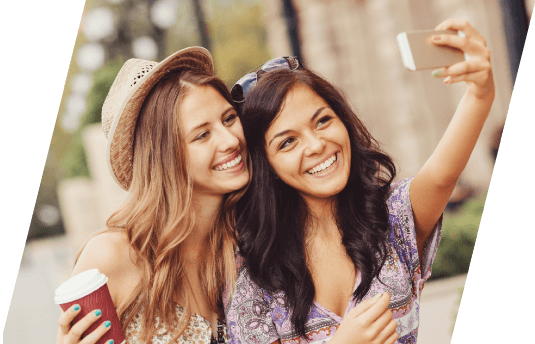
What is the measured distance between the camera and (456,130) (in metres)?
1.66

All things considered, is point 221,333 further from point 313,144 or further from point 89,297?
point 313,144

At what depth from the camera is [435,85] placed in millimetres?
4578

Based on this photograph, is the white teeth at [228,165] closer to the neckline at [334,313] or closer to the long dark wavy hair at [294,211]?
the long dark wavy hair at [294,211]

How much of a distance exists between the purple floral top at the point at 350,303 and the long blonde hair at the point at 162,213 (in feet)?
0.48

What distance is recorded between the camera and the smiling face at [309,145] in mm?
1854

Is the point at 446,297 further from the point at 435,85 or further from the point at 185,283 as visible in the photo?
the point at 185,283

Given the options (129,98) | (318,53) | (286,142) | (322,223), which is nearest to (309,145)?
(286,142)

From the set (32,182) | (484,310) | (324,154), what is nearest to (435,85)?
(484,310)

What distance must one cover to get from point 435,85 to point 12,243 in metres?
4.05

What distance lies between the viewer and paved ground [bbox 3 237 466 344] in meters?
3.71

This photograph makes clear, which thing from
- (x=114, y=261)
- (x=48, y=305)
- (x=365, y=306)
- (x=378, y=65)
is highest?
(x=378, y=65)

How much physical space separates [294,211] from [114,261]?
2.78 feet

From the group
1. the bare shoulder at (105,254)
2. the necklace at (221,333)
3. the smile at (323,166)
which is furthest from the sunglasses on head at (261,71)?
the necklace at (221,333)

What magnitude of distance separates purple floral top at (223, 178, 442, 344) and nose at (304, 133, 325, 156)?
1.43ft
